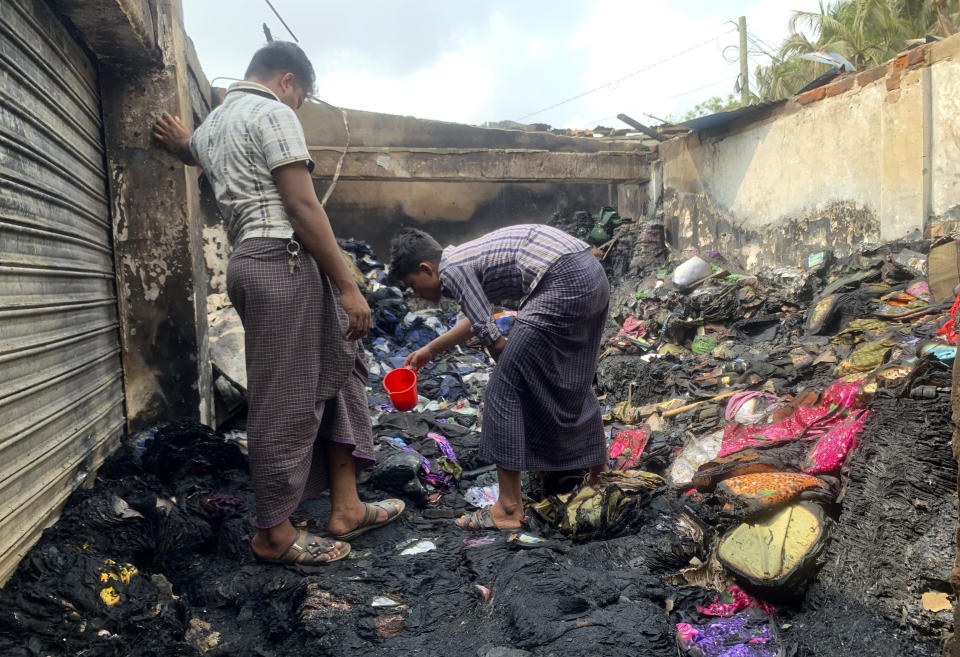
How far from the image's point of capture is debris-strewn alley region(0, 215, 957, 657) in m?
1.81

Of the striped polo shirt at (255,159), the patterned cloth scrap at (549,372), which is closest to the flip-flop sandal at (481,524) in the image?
the patterned cloth scrap at (549,372)

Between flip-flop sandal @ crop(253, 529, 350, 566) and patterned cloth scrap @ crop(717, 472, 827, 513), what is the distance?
56.6 inches

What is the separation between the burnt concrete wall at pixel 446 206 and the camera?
10648mm

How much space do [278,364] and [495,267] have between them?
3.23ft

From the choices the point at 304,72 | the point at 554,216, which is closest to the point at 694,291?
the point at 554,216

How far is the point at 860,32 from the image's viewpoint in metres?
17.2

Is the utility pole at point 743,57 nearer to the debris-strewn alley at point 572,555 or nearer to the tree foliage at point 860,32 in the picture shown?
the tree foliage at point 860,32

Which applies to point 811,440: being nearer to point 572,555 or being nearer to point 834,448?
point 834,448

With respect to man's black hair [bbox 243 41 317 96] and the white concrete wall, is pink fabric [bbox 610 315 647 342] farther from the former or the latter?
man's black hair [bbox 243 41 317 96]

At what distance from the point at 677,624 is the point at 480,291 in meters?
1.38

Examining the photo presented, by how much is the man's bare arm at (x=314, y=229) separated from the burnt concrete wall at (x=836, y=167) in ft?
16.6

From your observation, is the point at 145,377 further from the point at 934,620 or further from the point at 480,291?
the point at 934,620

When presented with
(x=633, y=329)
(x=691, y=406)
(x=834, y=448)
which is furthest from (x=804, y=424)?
(x=633, y=329)

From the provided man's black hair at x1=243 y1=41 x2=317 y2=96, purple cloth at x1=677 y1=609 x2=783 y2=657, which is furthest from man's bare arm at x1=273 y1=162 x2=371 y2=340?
purple cloth at x1=677 y1=609 x2=783 y2=657
